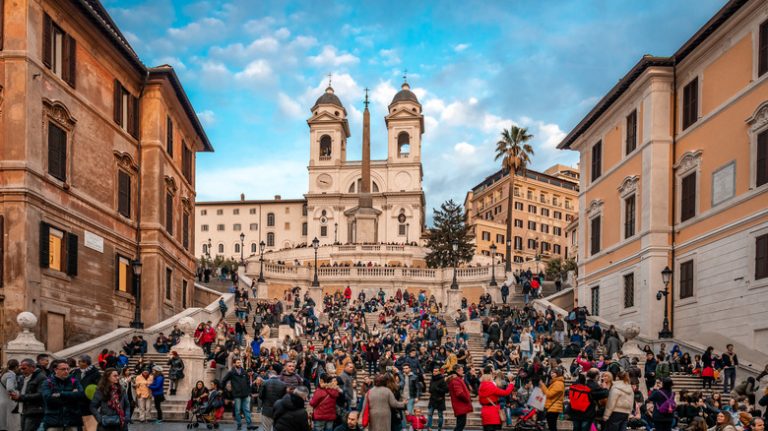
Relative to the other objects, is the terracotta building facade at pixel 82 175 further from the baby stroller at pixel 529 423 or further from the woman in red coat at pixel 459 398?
the baby stroller at pixel 529 423

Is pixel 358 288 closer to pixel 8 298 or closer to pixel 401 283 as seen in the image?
pixel 401 283

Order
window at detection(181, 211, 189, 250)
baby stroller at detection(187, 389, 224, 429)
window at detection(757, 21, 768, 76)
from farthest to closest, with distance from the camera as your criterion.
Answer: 1. window at detection(181, 211, 189, 250)
2. window at detection(757, 21, 768, 76)
3. baby stroller at detection(187, 389, 224, 429)

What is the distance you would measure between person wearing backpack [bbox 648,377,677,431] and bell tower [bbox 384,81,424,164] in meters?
97.4

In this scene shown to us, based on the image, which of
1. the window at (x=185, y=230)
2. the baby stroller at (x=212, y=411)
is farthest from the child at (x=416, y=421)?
the window at (x=185, y=230)

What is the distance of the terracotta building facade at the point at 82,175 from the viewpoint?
22750mm

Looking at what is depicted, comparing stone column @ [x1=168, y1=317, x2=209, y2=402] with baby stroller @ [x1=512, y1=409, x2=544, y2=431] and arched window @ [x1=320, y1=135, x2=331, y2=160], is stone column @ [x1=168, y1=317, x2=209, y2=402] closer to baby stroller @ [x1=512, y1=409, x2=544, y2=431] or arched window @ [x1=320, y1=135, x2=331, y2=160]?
baby stroller @ [x1=512, y1=409, x2=544, y2=431]

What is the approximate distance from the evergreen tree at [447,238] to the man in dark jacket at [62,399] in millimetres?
62581

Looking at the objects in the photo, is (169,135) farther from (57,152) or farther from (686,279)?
(686,279)

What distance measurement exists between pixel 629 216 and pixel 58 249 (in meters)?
21.1

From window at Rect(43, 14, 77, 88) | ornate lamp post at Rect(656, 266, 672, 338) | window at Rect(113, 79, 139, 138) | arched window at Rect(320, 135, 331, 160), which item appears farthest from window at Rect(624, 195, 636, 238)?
arched window at Rect(320, 135, 331, 160)

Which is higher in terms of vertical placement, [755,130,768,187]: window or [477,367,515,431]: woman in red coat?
[755,130,768,187]: window

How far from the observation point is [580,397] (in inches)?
552

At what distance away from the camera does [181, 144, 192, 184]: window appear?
38438mm

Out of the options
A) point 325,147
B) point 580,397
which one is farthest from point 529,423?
point 325,147
